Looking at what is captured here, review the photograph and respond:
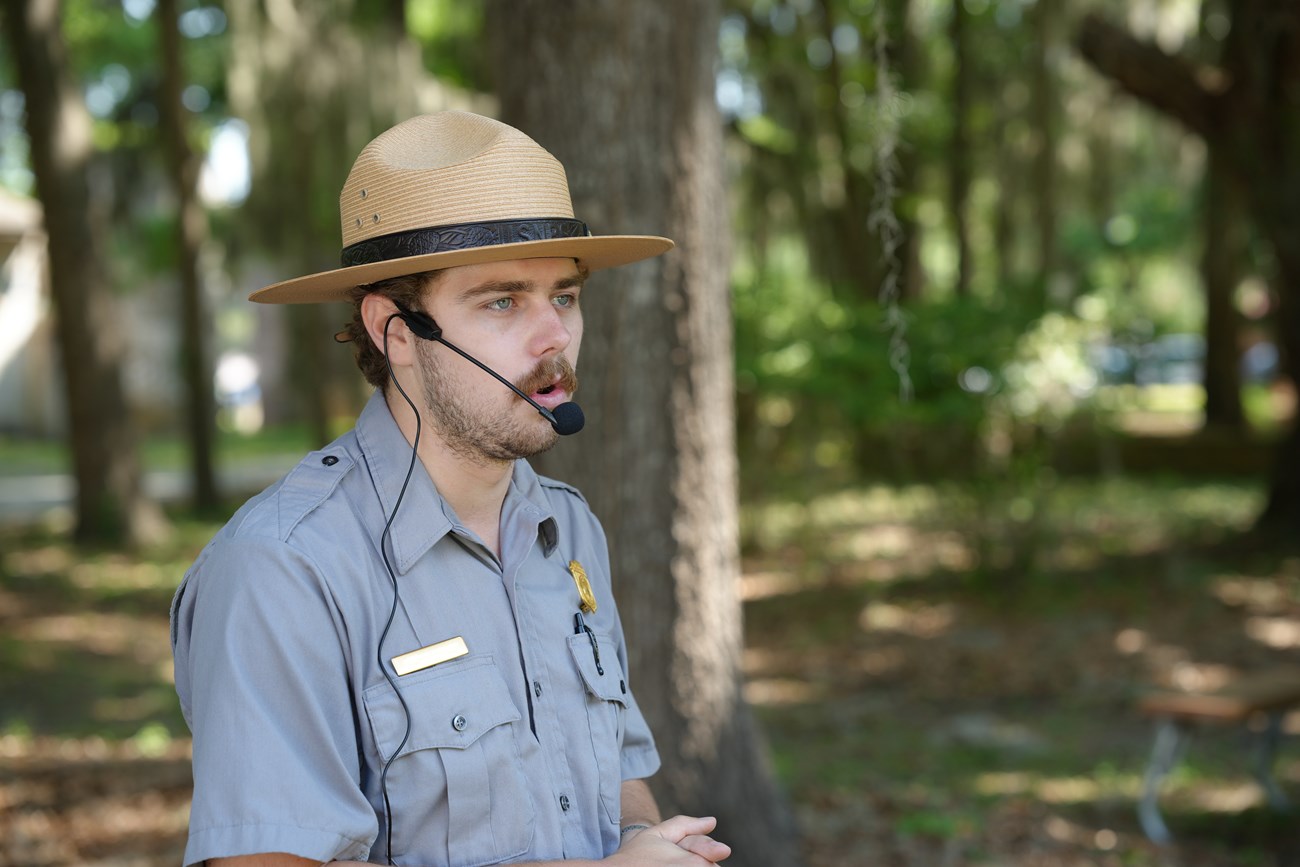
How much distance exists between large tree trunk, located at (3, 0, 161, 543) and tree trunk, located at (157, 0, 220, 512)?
1.34 metres

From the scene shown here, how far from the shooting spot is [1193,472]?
1764cm

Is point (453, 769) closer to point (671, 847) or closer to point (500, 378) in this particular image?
point (671, 847)

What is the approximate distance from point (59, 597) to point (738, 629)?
8312 mm

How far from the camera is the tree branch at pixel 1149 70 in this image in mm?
10703

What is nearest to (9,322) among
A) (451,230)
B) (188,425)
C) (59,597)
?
(188,425)

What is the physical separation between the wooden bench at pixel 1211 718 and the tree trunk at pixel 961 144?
29.2ft

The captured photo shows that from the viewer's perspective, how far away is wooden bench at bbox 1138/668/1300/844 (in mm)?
5664

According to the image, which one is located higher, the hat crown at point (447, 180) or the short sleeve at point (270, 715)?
the hat crown at point (447, 180)

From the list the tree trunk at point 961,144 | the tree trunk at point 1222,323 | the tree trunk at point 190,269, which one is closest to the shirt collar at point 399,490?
the tree trunk at point 961,144

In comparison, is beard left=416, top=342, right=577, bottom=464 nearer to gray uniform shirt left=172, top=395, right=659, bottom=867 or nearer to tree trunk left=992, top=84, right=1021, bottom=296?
gray uniform shirt left=172, top=395, right=659, bottom=867

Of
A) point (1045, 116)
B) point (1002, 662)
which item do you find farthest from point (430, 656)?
point (1045, 116)

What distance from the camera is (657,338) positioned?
4.39m

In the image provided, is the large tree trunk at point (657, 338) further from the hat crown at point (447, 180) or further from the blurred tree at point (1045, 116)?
the blurred tree at point (1045, 116)

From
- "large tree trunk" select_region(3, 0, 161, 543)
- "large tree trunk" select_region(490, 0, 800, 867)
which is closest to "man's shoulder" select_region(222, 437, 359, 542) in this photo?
"large tree trunk" select_region(490, 0, 800, 867)
